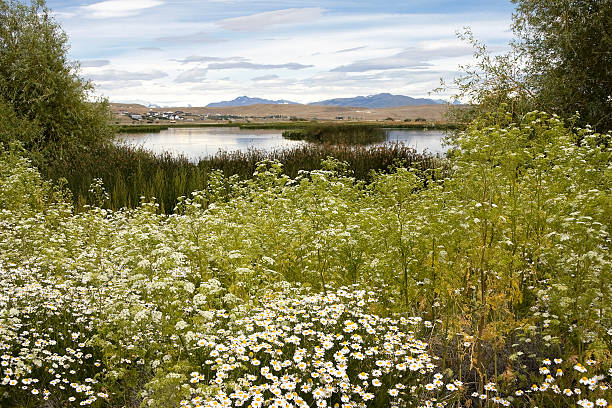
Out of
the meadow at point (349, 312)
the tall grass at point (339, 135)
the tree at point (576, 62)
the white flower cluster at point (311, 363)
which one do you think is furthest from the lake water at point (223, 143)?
the white flower cluster at point (311, 363)

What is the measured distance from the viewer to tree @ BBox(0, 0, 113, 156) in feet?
54.1

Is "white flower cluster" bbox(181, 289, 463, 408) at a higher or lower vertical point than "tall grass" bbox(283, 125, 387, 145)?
lower

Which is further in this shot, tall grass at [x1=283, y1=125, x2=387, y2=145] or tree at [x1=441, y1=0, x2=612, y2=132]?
tall grass at [x1=283, y1=125, x2=387, y2=145]

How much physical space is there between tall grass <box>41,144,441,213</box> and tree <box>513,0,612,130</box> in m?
3.73

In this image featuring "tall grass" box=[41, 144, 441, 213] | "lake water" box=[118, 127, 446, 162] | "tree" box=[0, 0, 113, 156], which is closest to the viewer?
"tall grass" box=[41, 144, 441, 213]

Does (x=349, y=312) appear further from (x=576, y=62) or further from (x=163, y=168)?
(x=576, y=62)

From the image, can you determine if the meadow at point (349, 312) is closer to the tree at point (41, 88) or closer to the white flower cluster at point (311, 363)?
the white flower cluster at point (311, 363)

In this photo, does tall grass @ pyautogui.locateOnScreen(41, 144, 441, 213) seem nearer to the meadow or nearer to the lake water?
the lake water

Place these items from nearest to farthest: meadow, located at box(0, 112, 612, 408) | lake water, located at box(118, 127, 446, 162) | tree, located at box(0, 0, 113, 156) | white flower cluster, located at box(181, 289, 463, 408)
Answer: white flower cluster, located at box(181, 289, 463, 408), meadow, located at box(0, 112, 612, 408), tree, located at box(0, 0, 113, 156), lake water, located at box(118, 127, 446, 162)

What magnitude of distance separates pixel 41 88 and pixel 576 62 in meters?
16.8

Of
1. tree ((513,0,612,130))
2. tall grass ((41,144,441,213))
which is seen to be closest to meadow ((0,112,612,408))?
tall grass ((41,144,441,213))

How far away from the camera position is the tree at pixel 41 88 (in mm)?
16500

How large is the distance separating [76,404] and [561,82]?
13830 mm

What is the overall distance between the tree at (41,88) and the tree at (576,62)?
1502 centimetres
